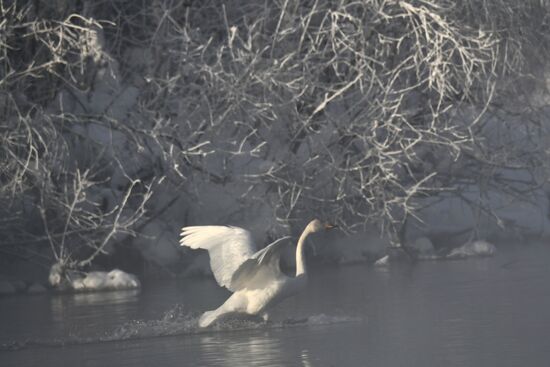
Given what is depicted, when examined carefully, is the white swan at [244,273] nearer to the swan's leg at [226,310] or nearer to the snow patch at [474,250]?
the swan's leg at [226,310]

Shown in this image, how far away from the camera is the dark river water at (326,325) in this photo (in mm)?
9703

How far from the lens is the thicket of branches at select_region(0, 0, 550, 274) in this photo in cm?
1667

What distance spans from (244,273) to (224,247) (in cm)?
40

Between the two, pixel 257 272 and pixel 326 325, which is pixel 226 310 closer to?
pixel 257 272

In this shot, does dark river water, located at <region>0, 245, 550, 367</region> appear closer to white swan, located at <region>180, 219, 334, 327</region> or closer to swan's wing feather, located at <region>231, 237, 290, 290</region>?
white swan, located at <region>180, 219, 334, 327</region>

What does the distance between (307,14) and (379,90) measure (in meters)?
1.37

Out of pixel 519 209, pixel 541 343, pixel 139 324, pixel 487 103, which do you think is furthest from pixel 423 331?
pixel 519 209

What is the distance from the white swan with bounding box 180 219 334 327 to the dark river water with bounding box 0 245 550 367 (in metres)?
0.20

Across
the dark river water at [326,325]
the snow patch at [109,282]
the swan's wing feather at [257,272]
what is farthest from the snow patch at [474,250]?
the swan's wing feather at [257,272]

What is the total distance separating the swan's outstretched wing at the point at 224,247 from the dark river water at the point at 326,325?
48 cm

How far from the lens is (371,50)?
1834cm

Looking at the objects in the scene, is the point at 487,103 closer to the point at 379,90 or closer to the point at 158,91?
the point at 379,90

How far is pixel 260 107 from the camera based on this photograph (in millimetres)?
17484

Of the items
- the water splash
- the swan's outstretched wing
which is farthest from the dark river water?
the swan's outstretched wing
